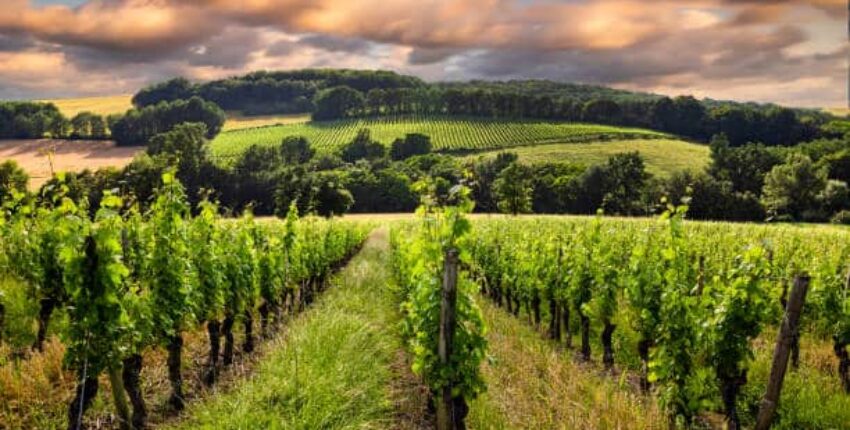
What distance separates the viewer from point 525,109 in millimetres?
113125

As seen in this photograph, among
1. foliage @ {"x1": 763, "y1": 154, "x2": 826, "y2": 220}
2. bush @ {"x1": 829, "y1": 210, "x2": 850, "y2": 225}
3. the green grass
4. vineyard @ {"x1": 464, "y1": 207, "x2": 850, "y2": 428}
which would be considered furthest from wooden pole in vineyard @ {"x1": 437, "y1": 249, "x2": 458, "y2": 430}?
the green grass

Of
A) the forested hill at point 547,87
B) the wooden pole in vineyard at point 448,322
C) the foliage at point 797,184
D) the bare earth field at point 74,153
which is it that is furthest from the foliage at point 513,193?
the forested hill at point 547,87

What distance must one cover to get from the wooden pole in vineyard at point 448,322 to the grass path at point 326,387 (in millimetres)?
893

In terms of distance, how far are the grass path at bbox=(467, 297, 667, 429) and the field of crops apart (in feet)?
266

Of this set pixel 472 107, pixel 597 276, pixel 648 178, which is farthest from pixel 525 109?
pixel 597 276

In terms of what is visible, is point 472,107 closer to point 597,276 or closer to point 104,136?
point 104,136

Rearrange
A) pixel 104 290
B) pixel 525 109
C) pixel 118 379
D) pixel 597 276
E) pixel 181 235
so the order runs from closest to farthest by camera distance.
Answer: pixel 104 290
pixel 118 379
pixel 181 235
pixel 597 276
pixel 525 109

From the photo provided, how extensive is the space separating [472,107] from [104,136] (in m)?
71.5

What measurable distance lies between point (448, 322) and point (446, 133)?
9707cm

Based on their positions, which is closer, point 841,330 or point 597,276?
point 841,330

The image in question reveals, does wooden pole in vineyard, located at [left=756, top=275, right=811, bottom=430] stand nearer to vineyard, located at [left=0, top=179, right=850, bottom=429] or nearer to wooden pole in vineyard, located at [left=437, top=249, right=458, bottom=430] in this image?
vineyard, located at [left=0, top=179, right=850, bottom=429]

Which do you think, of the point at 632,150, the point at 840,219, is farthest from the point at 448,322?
the point at 632,150

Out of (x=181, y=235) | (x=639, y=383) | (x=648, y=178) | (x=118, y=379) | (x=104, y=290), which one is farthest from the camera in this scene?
(x=648, y=178)

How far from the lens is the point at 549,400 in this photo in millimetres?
7324
